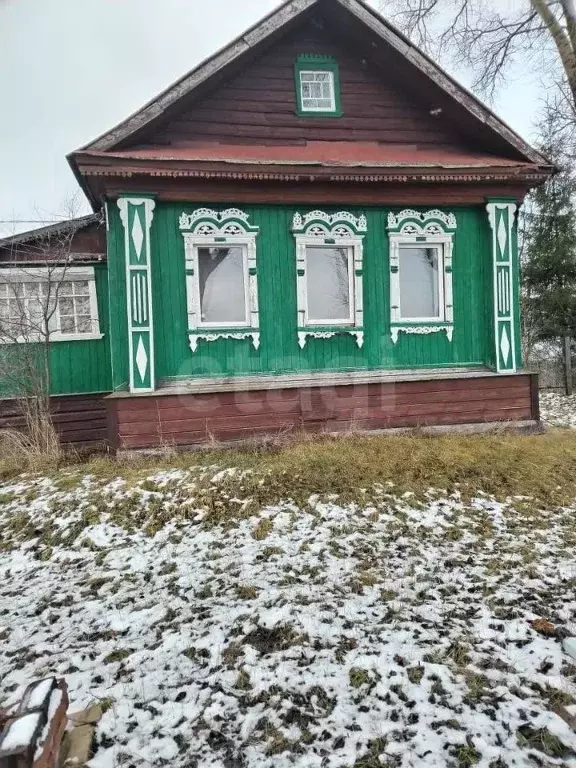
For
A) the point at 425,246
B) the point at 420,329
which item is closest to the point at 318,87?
the point at 425,246

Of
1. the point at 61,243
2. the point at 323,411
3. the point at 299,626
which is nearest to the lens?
the point at 299,626

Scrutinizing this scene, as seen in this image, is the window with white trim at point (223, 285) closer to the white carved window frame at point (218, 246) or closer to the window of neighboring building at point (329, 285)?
the white carved window frame at point (218, 246)

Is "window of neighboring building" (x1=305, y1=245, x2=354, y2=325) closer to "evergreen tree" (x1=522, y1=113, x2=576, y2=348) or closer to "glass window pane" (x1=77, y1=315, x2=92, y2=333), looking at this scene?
"glass window pane" (x1=77, y1=315, x2=92, y2=333)

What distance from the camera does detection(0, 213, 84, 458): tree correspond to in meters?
7.34

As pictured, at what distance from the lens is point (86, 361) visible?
7863 millimetres

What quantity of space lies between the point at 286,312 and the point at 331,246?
119 cm

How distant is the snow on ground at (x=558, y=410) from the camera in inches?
331

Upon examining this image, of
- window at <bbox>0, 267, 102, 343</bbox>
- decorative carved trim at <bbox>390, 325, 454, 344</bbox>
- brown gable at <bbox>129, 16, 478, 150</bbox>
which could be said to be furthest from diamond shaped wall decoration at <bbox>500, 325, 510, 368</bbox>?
window at <bbox>0, 267, 102, 343</bbox>

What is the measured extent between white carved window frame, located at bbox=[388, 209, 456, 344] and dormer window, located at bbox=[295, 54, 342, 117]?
2.03m

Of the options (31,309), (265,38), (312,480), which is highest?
(265,38)

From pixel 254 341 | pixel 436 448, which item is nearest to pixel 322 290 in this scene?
pixel 254 341

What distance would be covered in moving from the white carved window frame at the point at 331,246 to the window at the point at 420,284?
73cm

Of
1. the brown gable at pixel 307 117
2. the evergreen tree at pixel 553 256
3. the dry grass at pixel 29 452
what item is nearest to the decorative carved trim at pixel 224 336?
the dry grass at pixel 29 452

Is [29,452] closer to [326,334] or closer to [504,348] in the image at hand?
[326,334]
